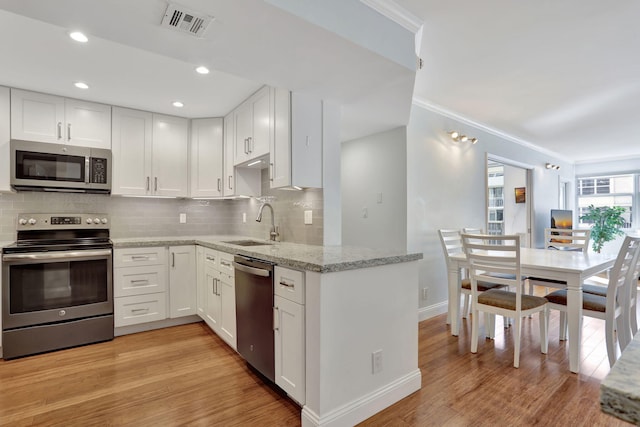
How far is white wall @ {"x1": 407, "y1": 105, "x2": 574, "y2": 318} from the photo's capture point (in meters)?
→ 3.52

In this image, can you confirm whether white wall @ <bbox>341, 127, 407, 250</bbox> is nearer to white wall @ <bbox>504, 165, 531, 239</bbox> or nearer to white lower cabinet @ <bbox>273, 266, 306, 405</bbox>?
white lower cabinet @ <bbox>273, 266, 306, 405</bbox>

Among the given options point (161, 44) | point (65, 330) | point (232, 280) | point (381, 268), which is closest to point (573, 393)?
point (381, 268)

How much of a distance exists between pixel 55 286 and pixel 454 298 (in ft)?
11.9

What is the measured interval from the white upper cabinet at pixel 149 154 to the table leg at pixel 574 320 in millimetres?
3811

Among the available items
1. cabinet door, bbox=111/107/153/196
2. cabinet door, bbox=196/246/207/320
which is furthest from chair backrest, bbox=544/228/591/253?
cabinet door, bbox=111/107/153/196

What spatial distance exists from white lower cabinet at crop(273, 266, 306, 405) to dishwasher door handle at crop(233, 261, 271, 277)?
0.07 meters

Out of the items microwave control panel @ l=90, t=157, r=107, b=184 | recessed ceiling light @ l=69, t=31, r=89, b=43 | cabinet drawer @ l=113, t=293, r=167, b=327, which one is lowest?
cabinet drawer @ l=113, t=293, r=167, b=327

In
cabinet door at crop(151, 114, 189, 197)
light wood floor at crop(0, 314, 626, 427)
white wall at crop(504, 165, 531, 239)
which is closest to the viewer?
light wood floor at crop(0, 314, 626, 427)

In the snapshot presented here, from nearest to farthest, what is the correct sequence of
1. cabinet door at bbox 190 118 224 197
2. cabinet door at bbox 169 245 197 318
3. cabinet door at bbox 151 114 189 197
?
cabinet door at bbox 169 245 197 318, cabinet door at bbox 151 114 189 197, cabinet door at bbox 190 118 224 197

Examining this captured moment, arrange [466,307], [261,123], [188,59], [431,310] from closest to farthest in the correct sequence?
1. [188,59]
2. [261,123]
3. [466,307]
4. [431,310]

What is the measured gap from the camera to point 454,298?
307cm

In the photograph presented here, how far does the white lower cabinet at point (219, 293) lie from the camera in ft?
8.38

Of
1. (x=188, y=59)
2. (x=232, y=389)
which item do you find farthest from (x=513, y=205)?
(x=188, y=59)

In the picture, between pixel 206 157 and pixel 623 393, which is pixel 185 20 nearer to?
pixel 623 393
